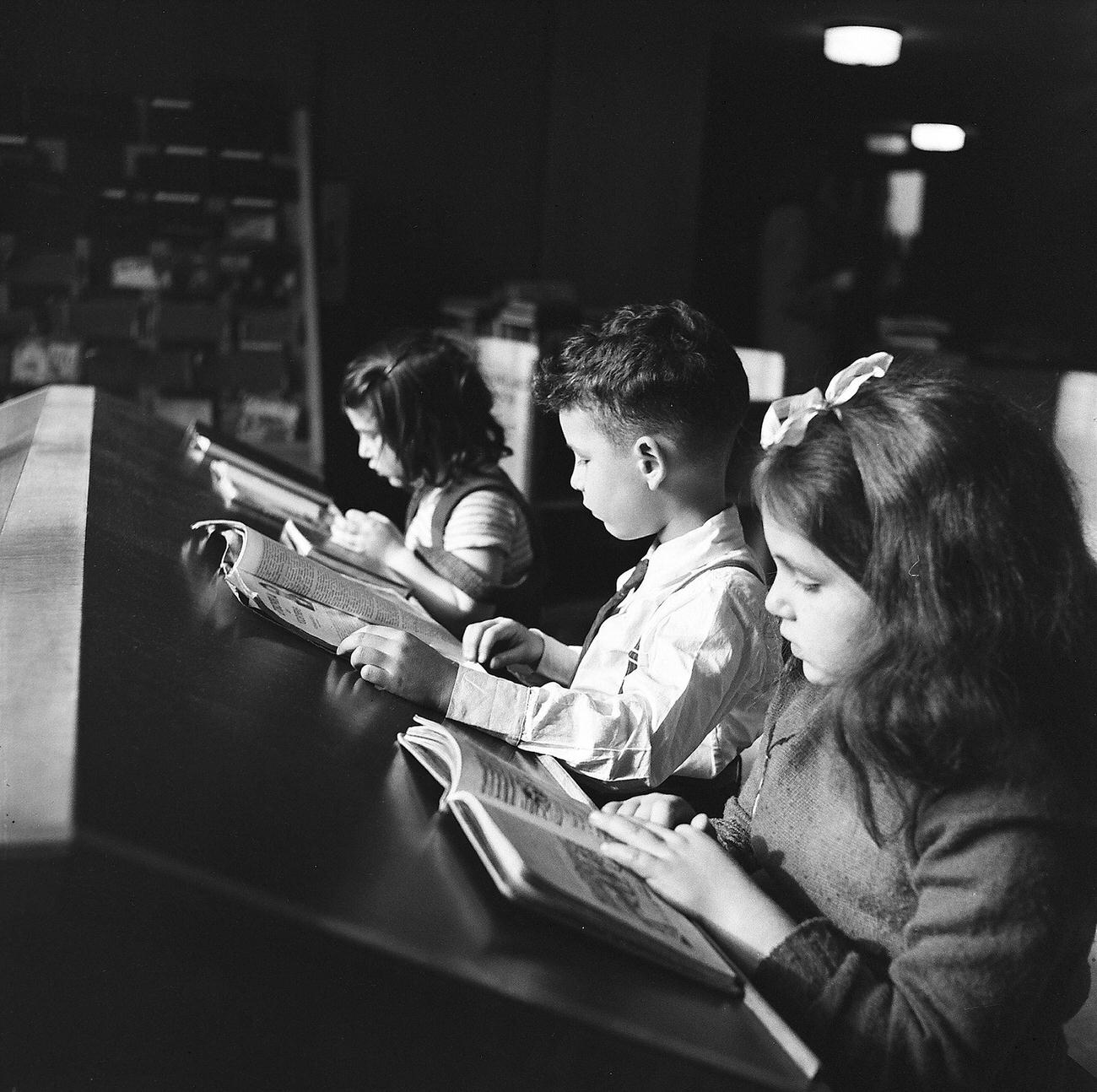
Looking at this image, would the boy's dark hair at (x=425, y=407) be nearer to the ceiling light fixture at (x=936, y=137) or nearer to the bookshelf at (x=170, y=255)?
the bookshelf at (x=170, y=255)

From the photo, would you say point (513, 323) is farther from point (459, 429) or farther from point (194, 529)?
point (194, 529)

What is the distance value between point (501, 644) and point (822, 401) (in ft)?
2.36

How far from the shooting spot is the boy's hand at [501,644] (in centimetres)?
163

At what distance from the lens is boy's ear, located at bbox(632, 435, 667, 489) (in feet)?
5.20

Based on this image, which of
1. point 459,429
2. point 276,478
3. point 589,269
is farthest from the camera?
point 589,269

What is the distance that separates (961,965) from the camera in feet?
2.86

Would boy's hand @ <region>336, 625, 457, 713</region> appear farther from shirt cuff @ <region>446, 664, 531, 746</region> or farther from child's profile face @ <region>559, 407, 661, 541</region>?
child's profile face @ <region>559, 407, 661, 541</region>

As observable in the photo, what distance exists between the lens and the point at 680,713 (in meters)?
1.37

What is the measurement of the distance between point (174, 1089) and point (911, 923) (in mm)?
538

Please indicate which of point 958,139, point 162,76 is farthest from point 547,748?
point 958,139

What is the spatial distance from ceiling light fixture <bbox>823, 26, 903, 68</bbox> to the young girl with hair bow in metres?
5.28

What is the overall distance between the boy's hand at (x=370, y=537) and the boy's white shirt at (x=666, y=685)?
71 centimetres

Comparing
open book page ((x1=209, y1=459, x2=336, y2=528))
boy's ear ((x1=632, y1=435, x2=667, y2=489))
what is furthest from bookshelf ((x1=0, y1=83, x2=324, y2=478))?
boy's ear ((x1=632, y1=435, x2=667, y2=489))

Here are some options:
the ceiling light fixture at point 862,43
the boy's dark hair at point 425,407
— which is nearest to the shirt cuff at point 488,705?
the boy's dark hair at point 425,407
